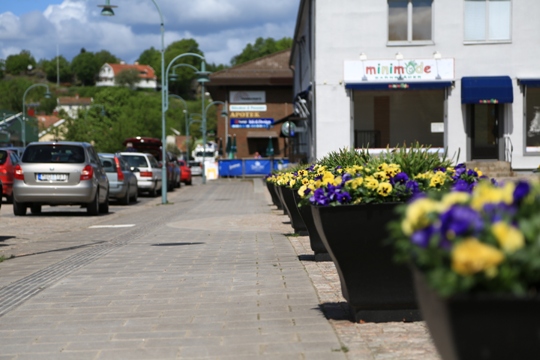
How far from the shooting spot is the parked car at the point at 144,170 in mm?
37094

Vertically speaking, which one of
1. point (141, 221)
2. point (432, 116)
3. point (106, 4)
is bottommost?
point (141, 221)

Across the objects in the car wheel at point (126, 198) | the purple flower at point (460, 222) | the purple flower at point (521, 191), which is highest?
the purple flower at point (521, 191)

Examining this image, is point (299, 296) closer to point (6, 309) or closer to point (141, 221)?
point (6, 309)

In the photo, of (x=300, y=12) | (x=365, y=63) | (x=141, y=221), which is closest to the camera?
(x=141, y=221)

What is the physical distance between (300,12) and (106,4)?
14156 millimetres

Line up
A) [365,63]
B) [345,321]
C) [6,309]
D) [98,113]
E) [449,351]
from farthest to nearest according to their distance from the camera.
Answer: [98,113], [365,63], [6,309], [345,321], [449,351]

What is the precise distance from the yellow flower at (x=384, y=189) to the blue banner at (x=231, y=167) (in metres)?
61.9

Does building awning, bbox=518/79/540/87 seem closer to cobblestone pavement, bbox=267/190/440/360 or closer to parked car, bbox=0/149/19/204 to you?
parked car, bbox=0/149/19/204

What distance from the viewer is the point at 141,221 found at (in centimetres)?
2062

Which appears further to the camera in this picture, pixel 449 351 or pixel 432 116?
pixel 432 116

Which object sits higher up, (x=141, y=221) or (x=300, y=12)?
(x=300, y=12)

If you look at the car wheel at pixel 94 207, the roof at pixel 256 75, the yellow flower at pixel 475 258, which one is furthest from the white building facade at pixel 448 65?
the roof at pixel 256 75

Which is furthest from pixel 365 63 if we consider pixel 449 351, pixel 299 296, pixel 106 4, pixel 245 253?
pixel 449 351

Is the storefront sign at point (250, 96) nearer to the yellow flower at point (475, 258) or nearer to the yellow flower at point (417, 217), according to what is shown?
the yellow flower at point (417, 217)
